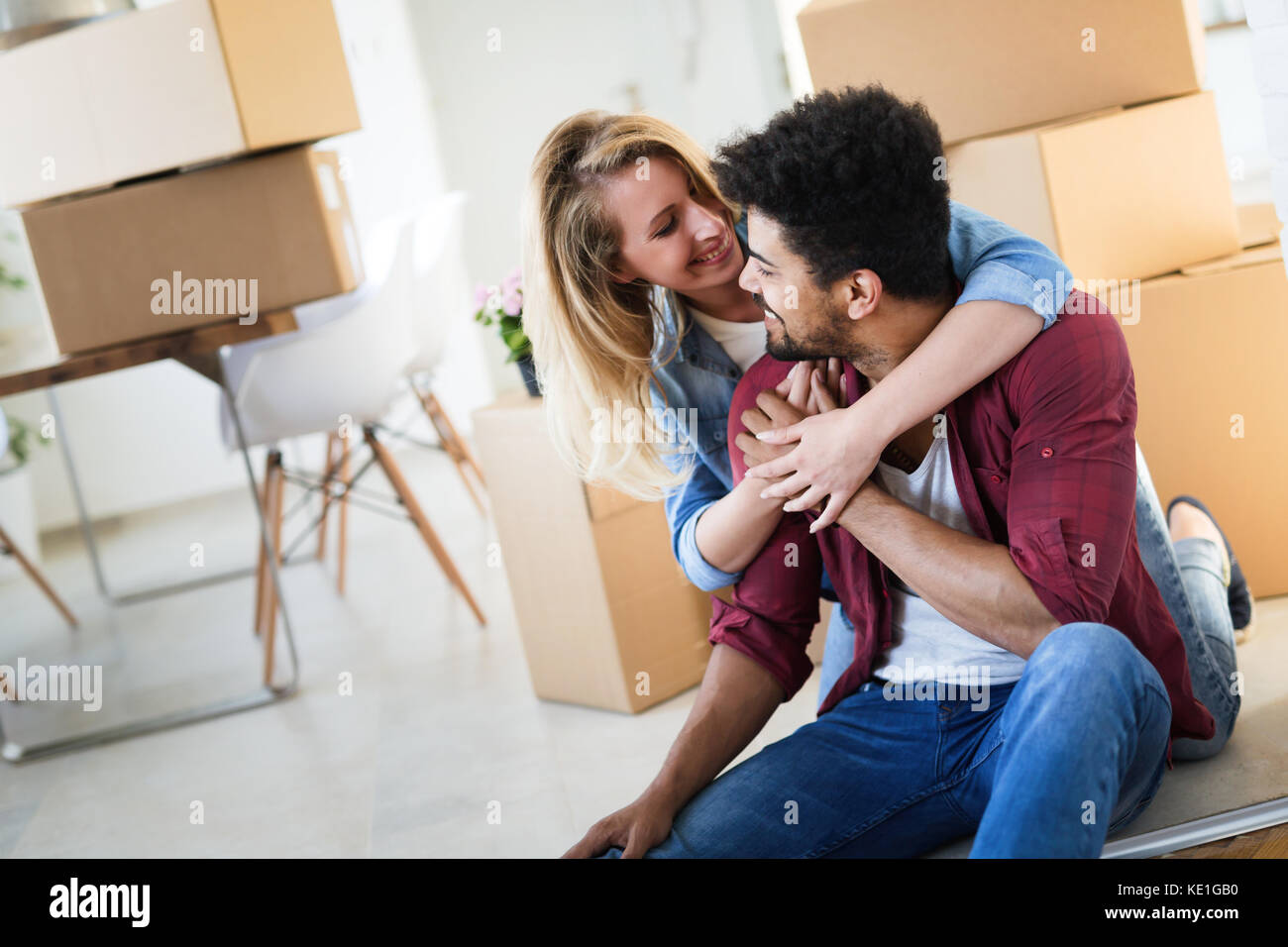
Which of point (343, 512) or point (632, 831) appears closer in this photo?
point (632, 831)

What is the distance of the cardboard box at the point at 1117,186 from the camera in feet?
5.49

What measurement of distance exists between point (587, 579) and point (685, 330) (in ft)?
2.04

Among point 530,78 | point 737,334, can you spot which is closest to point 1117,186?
point 737,334

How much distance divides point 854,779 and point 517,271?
109 centimetres

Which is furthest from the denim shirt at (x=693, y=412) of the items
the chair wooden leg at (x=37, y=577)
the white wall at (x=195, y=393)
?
the white wall at (x=195, y=393)

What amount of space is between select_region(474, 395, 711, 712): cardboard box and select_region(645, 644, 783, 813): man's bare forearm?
65 cm

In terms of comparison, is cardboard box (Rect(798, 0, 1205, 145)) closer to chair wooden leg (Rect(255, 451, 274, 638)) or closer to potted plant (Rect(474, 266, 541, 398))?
potted plant (Rect(474, 266, 541, 398))

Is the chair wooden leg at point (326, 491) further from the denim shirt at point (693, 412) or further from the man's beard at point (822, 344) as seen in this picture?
the man's beard at point (822, 344)

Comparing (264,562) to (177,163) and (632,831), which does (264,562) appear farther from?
(632,831)

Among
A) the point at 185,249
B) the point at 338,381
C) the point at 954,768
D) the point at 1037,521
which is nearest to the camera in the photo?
the point at 1037,521

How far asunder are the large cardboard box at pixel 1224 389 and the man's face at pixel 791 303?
0.75 meters

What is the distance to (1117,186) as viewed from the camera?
171 cm

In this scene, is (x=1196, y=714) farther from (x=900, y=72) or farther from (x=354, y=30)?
(x=354, y=30)
